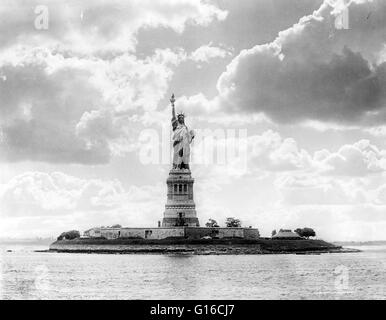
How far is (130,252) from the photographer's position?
397 ft

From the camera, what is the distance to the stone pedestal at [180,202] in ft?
407

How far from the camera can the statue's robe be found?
125 metres

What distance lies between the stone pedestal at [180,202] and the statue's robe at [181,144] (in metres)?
1.37

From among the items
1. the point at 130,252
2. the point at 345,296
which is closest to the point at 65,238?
the point at 130,252

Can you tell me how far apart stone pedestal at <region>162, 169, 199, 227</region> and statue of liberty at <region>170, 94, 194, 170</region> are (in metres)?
1.39

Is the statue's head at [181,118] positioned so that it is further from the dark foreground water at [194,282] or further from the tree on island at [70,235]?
the dark foreground water at [194,282]

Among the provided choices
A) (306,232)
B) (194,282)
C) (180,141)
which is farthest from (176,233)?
(194,282)

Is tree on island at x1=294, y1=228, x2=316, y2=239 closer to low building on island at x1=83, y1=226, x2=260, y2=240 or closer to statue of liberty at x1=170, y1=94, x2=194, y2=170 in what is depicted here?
low building on island at x1=83, y1=226, x2=260, y2=240

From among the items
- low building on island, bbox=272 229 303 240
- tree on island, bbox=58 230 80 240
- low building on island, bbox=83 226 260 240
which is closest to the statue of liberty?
low building on island, bbox=83 226 260 240

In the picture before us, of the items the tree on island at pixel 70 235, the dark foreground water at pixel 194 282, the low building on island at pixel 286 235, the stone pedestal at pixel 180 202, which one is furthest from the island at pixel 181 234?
the dark foreground water at pixel 194 282

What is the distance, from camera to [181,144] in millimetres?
125750

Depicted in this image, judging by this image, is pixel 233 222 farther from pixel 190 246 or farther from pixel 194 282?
pixel 194 282
